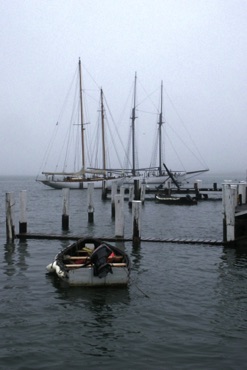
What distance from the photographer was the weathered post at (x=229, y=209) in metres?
17.7

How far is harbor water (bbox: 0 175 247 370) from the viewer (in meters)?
8.16

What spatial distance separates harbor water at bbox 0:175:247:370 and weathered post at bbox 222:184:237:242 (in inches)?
29.4

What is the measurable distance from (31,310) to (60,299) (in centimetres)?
113

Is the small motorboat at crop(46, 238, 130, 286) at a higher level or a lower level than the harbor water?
higher

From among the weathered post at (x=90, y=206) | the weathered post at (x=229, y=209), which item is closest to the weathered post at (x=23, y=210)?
the weathered post at (x=229, y=209)

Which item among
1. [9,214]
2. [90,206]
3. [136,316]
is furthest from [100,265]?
[90,206]

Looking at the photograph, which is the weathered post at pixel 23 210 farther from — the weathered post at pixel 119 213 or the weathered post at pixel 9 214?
the weathered post at pixel 119 213

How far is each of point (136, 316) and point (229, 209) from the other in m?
8.87

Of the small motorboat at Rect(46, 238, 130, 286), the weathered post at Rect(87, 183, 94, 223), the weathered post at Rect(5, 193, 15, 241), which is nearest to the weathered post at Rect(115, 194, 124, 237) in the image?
the weathered post at Rect(5, 193, 15, 241)

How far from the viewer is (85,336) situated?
30.0ft

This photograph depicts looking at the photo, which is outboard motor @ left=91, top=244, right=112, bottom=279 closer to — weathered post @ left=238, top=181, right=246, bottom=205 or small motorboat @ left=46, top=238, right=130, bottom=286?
small motorboat @ left=46, top=238, right=130, bottom=286

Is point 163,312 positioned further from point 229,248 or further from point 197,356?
point 229,248

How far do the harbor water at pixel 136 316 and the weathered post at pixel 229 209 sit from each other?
29.4 inches

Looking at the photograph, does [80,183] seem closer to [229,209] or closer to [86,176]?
[86,176]
